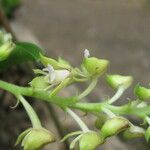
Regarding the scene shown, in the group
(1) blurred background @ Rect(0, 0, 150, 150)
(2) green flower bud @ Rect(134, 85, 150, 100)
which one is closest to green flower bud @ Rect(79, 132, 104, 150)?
(2) green flower bud @ Rect(134, 85, 150, 100)

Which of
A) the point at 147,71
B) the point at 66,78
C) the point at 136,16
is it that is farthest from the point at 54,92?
the point at 136,16

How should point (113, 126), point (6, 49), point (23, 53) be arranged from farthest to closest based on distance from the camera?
point (23, 53) → point (6, 49) → point (113, 126)

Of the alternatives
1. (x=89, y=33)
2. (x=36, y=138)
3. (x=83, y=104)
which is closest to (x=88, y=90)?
(x=83, y=104)

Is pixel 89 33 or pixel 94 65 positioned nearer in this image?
pixel 94 65

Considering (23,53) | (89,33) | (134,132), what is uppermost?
(23,53)

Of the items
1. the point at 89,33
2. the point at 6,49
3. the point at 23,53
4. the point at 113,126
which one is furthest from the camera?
the point at 89,33

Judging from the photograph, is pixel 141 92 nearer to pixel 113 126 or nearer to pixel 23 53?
pixel 113 126
